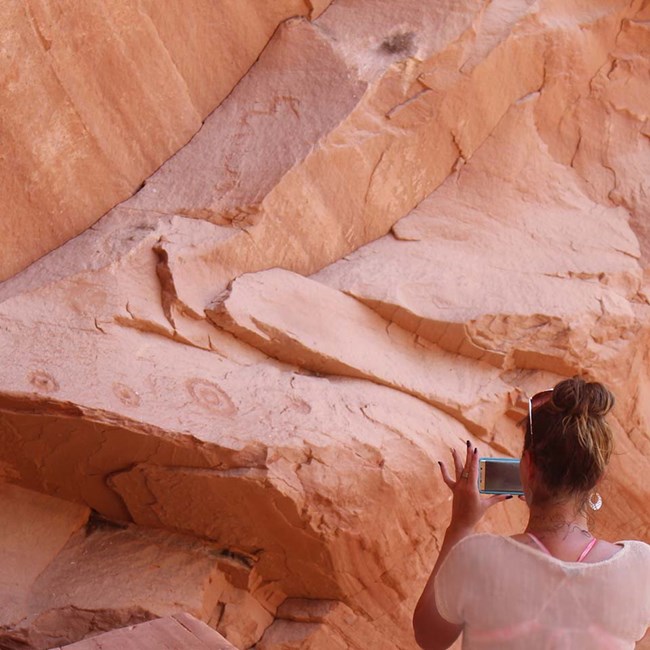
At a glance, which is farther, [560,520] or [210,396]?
[210,396]

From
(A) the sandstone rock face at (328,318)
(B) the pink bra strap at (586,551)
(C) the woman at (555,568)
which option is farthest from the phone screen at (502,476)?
(A) the sandstone rock face at (328,318)

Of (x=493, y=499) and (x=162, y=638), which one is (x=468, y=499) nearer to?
(x=493, y=499)

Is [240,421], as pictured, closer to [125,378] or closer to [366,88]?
[125,378]

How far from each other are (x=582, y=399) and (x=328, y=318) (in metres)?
2.33

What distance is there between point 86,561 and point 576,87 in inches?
131

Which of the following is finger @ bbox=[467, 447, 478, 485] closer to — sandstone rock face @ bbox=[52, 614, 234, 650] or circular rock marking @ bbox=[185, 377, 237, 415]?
sandstone rock face @ bbox=[52, 614, 234, 650]

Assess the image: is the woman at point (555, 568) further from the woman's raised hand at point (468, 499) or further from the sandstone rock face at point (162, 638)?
the sandstone rock face at point (162, 638)

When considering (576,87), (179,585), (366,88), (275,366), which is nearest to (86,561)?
(179,585)

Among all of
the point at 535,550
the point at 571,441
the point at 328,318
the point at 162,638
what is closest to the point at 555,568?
the point at 535,550

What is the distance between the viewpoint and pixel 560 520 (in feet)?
6.69

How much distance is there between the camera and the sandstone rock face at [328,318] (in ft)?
12.2

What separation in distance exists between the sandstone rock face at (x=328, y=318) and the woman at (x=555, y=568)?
1.72m

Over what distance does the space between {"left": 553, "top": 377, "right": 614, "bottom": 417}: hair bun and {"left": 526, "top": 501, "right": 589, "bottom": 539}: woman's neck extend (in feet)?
0.59

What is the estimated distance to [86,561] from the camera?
388 centimetres
